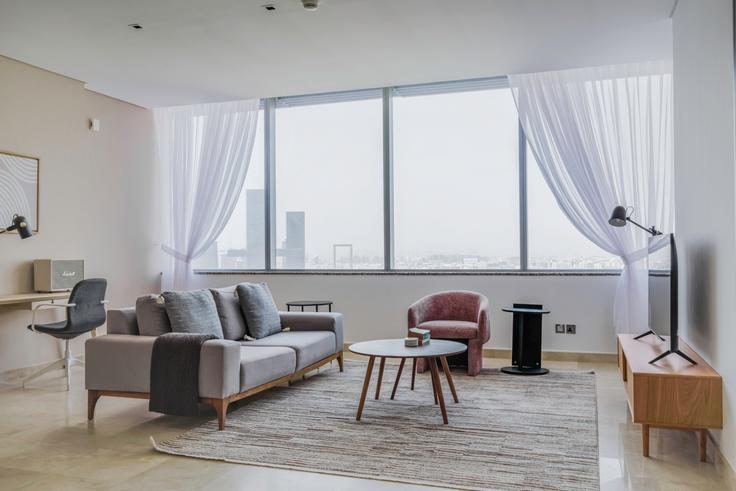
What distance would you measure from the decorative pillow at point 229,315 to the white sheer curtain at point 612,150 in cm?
329

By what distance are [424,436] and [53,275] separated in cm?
385

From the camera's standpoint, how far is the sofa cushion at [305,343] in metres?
A: 4.92

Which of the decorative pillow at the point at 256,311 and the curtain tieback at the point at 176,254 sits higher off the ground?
the curtain tieback at the point at 176,254

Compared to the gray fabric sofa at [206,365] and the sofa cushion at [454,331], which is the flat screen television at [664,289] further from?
the gray fabric sofa at [206,365]

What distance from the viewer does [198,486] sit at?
3016mm

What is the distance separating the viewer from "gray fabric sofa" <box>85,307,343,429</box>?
12.9ft

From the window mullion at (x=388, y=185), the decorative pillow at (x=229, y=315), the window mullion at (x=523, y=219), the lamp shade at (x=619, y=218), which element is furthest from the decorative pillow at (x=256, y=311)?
the lamp shade at (x=619, y=218)

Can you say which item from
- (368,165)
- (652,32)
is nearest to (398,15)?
(652,32)

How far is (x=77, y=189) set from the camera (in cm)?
635

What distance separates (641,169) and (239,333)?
4.03 metres

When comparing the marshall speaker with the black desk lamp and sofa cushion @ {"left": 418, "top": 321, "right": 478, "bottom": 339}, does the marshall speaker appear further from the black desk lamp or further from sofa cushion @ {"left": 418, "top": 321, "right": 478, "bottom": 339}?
sofa cushion @ {"left": 418, "top": 321, "right": 478, "bottom": 339}

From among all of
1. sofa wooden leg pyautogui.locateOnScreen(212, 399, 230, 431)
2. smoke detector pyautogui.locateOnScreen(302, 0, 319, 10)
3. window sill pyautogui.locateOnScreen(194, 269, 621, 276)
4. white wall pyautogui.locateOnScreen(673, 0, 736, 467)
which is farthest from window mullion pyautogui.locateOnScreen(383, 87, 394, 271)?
sofa wooden leg pyautogui.locateOnScreen(212, 399, 230, 431)

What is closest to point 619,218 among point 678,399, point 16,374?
point 678,399

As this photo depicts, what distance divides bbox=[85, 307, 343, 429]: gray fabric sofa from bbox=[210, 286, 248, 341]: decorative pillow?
0.25 metres
